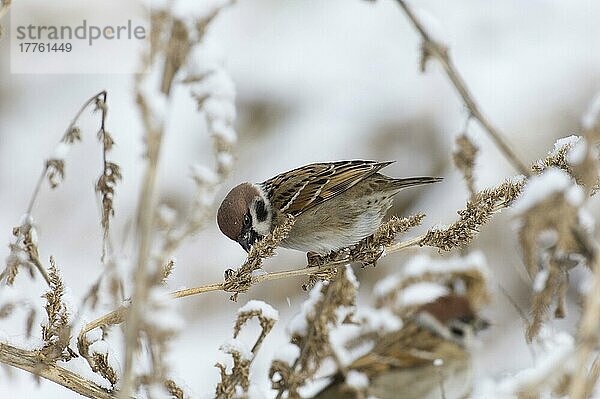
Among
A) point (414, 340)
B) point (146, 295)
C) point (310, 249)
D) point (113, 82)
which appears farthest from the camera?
point (113, 82)

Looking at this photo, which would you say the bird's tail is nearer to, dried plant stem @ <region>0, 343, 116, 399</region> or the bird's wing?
the bird's wing

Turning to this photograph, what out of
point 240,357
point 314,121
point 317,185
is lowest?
point 240,357

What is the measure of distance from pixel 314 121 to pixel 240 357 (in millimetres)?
4982

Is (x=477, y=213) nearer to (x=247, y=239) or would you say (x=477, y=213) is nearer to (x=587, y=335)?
(x=587, y=335)

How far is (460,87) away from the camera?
1176 millimetres

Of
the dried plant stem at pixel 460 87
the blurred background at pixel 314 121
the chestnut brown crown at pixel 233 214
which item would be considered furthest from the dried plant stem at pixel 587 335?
the blurred background at pixel 314 121

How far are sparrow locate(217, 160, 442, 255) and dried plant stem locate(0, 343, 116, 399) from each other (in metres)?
1.65

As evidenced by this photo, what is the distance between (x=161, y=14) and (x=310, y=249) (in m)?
2.47

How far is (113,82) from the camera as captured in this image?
6.46 metres

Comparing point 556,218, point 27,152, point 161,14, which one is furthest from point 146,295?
point 27,152

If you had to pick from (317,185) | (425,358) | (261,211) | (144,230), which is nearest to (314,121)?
(317,185)

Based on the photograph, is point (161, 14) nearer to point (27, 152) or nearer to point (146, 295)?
point (146, 295)

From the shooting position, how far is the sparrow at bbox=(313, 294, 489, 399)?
1.38 m

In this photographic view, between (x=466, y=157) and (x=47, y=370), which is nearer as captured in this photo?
(x=466, y=157)
